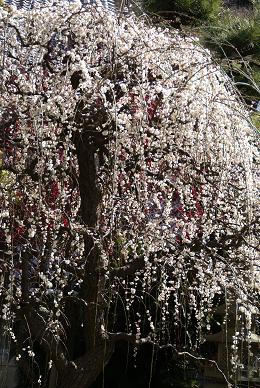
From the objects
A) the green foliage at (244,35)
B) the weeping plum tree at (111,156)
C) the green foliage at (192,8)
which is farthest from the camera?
the green foliage at (192,8)

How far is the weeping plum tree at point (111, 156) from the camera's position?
2521mm

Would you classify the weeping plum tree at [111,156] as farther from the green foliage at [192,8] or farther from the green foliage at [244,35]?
the green foliage at [192,8]

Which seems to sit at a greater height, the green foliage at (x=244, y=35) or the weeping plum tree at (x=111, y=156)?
the green foliage at (x=244, y=35)

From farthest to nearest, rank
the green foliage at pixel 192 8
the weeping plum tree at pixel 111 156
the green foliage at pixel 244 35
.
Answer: the green foliage at pixel 192 8
the green foliage at pixel 244 35
the weeping plum tree at pixel 111 156

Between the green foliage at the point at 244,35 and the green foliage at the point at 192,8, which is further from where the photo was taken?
the green foliage at the point at 192,8

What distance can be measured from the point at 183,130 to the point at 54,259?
0.79 metres

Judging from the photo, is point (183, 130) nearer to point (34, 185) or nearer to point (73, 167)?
point (73, 167)

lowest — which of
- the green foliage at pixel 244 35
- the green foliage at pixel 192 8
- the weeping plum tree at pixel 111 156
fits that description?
the weeping plum tree at pixel 111 156

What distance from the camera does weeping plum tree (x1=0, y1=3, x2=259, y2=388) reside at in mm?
2521

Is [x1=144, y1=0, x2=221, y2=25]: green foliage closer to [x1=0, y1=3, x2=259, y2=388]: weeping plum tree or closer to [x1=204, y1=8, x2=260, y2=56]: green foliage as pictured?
[x1=204, y1=8, x2=260, y2=56]: green foliage

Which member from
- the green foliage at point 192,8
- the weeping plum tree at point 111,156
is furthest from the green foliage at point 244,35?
the weeping plum tree at point 111,156

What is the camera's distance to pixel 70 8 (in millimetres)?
2703

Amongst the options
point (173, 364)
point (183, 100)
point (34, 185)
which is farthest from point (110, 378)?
point (183, 100)

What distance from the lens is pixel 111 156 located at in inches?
96.5
